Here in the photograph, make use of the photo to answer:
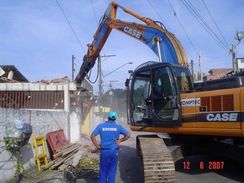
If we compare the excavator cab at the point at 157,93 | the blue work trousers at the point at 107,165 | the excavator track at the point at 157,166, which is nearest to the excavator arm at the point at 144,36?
the excavator cab at the point at 157,93

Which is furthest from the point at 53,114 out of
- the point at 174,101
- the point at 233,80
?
the point at 233,80

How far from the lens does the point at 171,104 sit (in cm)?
1007

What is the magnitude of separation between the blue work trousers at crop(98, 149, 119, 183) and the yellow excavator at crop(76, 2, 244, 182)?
0.69m

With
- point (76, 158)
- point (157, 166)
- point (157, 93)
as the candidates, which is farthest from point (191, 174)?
point (76, 158)

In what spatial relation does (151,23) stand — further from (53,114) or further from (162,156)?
(162,156)

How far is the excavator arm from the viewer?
40.3ft

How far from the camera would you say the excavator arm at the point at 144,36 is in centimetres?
1227

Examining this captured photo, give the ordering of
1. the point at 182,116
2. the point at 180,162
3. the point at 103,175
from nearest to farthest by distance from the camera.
A: the point at 103,175 → the point at 182,116 → the point at 180,162

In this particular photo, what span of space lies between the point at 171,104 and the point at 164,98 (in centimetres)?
28

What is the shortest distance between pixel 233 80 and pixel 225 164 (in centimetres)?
348

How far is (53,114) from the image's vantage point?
49.7 feet

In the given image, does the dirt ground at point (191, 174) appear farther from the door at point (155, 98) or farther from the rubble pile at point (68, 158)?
the door at point (155, 98)

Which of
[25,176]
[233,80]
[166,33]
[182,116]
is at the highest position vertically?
[166,33]
